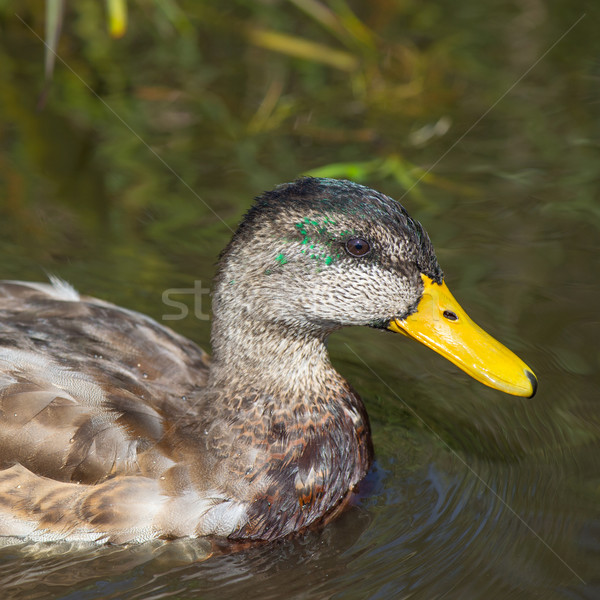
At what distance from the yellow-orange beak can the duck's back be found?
1229mm

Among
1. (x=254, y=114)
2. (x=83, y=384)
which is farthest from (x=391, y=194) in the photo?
(x=83, y=384)

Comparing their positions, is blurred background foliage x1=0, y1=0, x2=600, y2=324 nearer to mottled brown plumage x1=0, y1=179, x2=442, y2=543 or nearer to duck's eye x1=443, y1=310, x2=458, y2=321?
mottled brown plumage x1=0, y1=179, x2=442, y2=543

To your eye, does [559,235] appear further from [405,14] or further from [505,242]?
[405,14]

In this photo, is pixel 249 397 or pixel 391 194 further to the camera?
pixel 391 194

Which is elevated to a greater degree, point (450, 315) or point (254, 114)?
point (254, 114)

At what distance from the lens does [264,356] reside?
4.99 m

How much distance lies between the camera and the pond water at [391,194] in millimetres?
4727

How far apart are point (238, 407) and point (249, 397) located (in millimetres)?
71

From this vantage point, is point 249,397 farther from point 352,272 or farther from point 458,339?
point 458,339

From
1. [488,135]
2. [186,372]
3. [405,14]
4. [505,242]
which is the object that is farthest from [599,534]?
[405,14]

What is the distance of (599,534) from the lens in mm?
4801

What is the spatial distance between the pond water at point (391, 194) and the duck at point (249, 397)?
0.63ft

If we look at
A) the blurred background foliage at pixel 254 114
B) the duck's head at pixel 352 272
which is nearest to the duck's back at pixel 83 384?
the duck's head at pixel 352 272

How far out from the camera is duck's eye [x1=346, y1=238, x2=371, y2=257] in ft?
15.4
